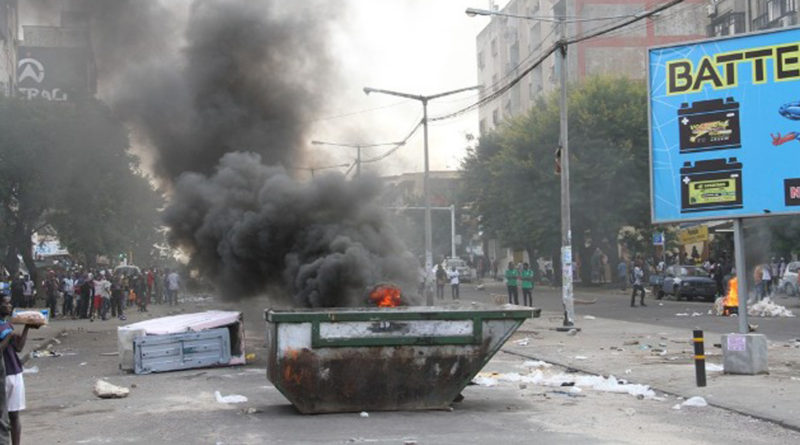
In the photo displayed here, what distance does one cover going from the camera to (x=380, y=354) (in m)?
9.95

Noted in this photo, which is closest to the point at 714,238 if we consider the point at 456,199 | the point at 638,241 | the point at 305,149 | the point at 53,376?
the point at 638,241

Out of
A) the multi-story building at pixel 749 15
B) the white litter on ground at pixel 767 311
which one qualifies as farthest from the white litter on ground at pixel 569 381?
the multi-story building at pixel 749 15

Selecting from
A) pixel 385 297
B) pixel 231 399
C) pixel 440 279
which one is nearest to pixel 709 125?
pixel 385 297

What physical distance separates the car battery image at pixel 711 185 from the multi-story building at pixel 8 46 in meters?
32.5

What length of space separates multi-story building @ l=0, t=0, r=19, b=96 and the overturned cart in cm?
3311

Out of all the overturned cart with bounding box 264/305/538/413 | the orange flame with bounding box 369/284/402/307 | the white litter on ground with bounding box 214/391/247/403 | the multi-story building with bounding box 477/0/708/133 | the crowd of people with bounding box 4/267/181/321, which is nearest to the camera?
the overturned cart with bounding box 264/305/538/413

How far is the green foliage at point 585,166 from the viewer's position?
42281mm

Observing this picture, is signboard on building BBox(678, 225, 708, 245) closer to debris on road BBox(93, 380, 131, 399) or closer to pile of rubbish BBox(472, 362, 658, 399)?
pile of rubbish BBox(472, 362, 658, 399)

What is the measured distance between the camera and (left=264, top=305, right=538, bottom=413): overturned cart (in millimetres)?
9719

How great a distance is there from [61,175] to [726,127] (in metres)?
27.4

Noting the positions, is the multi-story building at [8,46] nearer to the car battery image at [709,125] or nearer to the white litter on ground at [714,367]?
the car battery image at [709,125]

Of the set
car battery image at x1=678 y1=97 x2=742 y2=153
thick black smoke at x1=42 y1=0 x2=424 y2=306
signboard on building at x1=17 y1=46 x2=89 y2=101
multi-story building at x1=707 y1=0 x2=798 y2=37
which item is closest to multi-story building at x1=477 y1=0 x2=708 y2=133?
multi-story building at x1=707 y1=0 x2=798 y2=37

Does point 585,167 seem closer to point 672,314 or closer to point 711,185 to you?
point 672,314

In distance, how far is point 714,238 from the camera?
47.8 m
